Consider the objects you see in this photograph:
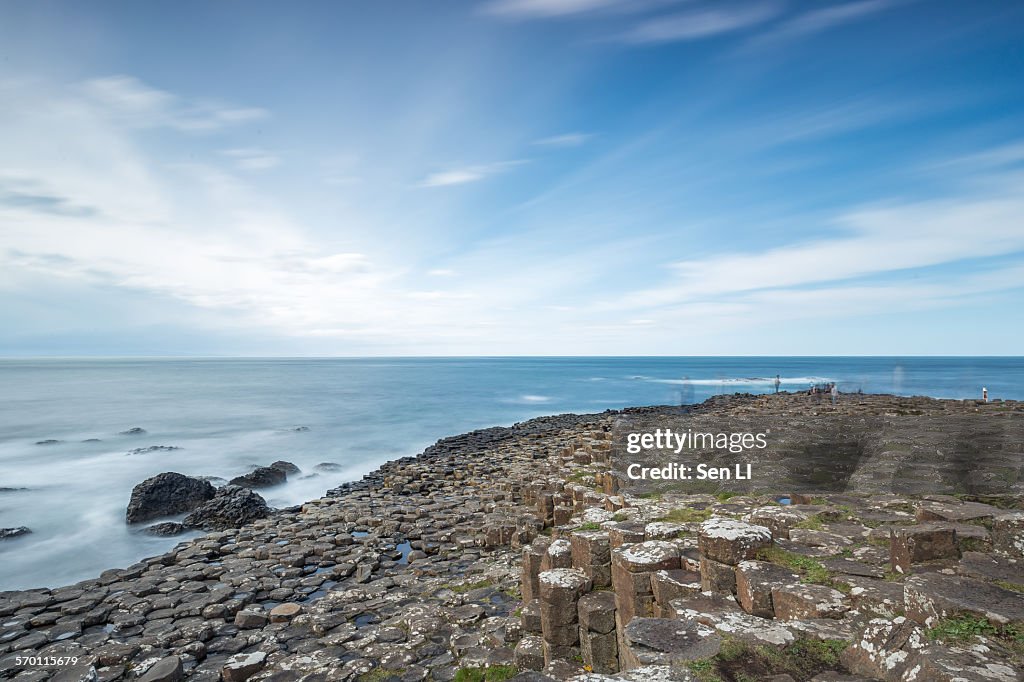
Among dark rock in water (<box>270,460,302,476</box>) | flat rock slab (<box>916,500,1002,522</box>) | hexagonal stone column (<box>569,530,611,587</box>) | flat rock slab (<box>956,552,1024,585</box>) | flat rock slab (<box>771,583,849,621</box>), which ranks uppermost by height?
flat rock slab (<box>956,552,1024,585</box>)

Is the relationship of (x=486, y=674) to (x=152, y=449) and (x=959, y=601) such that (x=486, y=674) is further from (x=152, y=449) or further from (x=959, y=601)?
(x=152, y=449)

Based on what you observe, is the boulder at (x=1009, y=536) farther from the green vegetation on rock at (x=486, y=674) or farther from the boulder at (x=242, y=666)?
the boulder at (x=242, y=666)

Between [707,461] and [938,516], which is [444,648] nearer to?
[938,516]

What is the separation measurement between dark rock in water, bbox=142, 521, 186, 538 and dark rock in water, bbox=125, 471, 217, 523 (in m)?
1.01

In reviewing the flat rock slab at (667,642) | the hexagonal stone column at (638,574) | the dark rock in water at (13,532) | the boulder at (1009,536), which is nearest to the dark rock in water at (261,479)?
the dark rock in water at (13,532)

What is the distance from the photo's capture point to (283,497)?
18844 mm

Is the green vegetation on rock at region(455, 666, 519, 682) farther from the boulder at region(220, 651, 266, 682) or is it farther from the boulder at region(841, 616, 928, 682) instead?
the boulder at region(841, 616, 928, 682)

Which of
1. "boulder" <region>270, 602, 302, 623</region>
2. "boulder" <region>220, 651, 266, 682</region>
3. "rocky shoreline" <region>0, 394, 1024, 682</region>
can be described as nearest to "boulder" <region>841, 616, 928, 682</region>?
"rocky shoreline" <region>0, 394, 1024, 682</region>

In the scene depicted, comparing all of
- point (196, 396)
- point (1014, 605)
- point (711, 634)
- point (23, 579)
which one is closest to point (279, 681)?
point (711, 634)

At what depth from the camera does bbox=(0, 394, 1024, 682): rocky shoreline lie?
119 inches

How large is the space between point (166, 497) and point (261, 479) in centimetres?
418

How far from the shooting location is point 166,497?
1586cm

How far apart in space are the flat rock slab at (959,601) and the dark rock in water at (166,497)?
709 inches

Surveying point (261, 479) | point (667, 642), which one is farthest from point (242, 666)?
point (261, 479)
